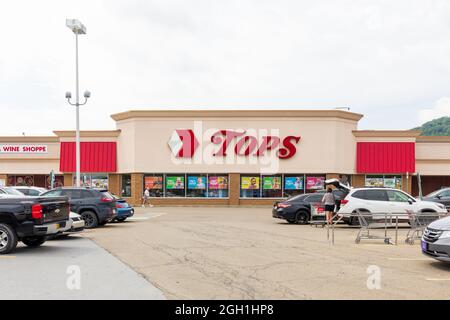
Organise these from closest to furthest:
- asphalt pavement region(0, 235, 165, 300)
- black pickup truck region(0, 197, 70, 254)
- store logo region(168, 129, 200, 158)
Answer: asphalt pavement region(0, 235, 165, 300) < black pickup truck region(0, 197, 70, 254) < store logo region(168, 129, 200, 158)

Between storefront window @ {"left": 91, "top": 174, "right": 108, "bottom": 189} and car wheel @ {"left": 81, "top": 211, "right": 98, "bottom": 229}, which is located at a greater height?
storefront window @ {"left": 91, "top": 174, "right": 108, "bottom": 189}

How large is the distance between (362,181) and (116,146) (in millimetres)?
19321

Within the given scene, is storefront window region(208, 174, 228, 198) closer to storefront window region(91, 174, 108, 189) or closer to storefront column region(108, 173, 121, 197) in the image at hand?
storefront column region(108, 173, 121, 197)

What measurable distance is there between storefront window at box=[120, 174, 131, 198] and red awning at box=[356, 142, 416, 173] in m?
17.6

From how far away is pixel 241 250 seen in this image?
1256cm

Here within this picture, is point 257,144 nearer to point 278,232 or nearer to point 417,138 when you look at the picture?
point 417,138

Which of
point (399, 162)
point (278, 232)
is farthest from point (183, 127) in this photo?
point (278, 232)

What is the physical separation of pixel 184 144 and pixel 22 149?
48.5 ft

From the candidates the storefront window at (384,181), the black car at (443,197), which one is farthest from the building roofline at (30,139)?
the black car at (443,197)

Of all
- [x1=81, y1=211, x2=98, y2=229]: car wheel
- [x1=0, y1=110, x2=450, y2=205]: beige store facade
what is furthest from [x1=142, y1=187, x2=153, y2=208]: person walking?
[x1=81, y1=211, x2=98, y2=229]: car wheel

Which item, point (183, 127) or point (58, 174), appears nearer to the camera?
point (183, 127)

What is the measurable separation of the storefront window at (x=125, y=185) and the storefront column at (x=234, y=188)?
803 cm

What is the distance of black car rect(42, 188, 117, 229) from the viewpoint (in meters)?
18.8
